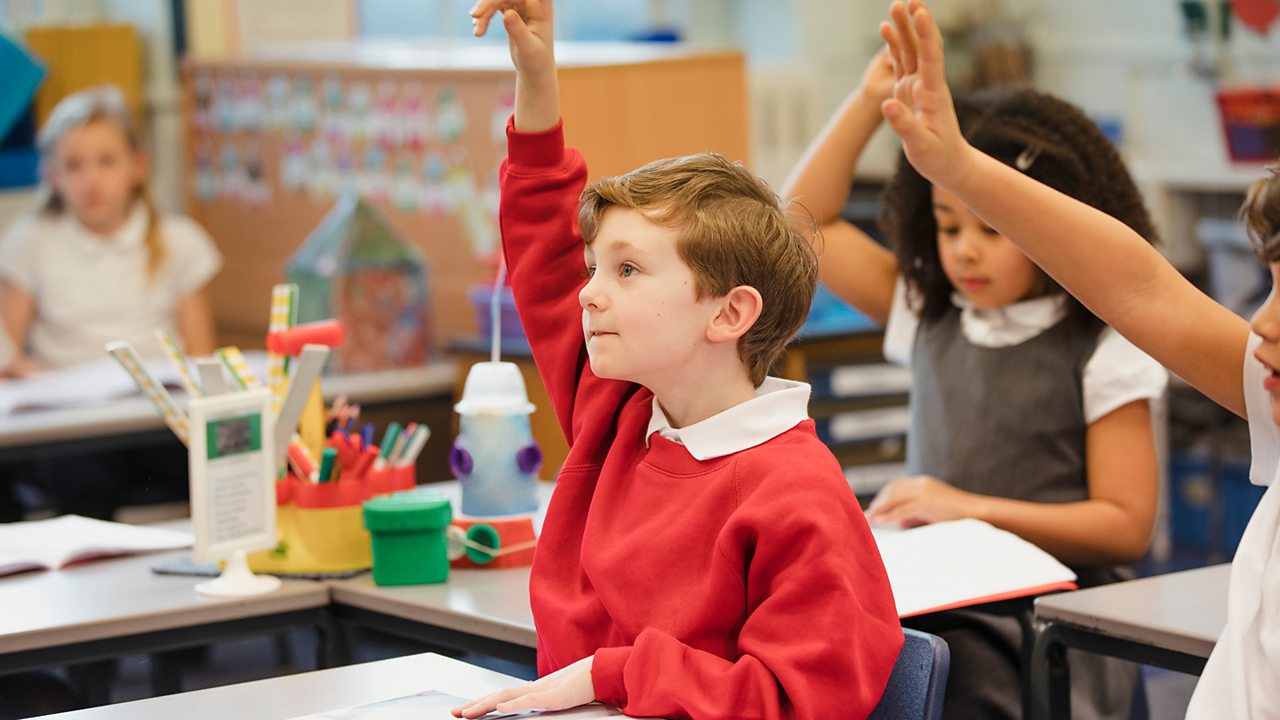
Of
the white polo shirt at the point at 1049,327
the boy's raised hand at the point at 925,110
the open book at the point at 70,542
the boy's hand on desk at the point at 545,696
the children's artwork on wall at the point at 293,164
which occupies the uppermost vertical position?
the boy's raised hand at the point at 925,110

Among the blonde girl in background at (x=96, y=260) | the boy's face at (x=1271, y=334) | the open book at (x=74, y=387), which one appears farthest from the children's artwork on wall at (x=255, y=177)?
the boy's face at (x=1271, y=334)

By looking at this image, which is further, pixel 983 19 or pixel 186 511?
pixel 983 19

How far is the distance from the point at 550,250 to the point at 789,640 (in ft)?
1.69

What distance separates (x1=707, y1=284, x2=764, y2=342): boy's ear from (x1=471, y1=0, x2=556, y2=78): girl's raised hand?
0.32 metres

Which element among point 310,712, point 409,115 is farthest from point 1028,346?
point 409,115

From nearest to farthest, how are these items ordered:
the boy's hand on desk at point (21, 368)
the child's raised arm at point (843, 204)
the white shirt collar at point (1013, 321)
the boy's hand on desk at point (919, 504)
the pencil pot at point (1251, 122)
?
the boy's hand on desk at point (919, 504), the white shirt collar at point (1013, 321), the child's raised arm at point (843, 204), the boy's hand on desk at point (21, 368), the pencil pot at point (1251, 122)

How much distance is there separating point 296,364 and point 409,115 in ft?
6.55

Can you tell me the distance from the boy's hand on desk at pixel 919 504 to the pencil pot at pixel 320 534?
2.10 ft

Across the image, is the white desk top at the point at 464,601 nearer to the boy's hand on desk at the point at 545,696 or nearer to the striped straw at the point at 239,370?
the striped straw at the point at 239,370

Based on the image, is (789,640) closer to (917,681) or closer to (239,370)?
(917,681)

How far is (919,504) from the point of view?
6.95 feet

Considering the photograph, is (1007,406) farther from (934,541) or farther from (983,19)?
(983,19)

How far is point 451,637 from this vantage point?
6.07 ft

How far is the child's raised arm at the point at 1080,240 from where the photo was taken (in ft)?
5.07
